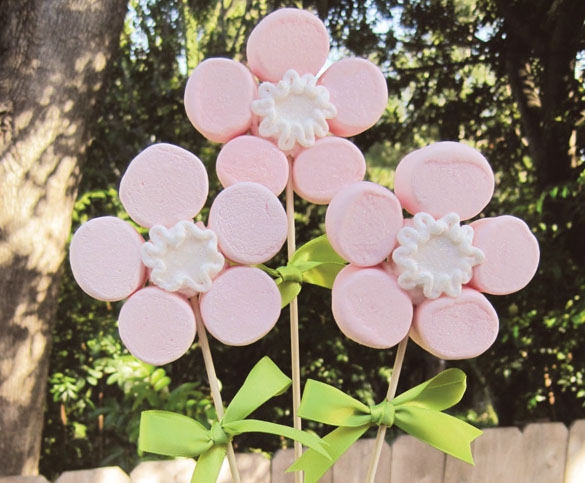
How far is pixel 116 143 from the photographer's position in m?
2.30

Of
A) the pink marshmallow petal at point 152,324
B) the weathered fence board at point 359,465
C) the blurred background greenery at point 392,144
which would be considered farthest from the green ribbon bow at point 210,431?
the blurred background greenery at point 392,144

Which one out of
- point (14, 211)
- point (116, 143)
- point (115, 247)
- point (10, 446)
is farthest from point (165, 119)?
point (115, 247)

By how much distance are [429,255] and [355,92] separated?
0.28 m

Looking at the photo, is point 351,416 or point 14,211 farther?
point 14,211

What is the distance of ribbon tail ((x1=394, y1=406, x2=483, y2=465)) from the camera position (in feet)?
2.75

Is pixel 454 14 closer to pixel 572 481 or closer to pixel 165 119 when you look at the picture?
pixel 165 119

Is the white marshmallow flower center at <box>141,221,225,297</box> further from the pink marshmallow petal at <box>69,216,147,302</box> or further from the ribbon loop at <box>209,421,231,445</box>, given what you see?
the ribbon loop at <box>209,421,231,445</box>

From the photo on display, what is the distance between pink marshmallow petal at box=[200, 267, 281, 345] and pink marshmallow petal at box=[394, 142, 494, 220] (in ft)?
0.77

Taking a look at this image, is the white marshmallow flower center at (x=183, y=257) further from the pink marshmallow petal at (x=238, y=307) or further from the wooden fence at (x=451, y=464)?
the wooden fence at (x=451, y=464)

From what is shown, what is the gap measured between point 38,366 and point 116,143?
3.41 ft

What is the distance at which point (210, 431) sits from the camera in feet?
2.72

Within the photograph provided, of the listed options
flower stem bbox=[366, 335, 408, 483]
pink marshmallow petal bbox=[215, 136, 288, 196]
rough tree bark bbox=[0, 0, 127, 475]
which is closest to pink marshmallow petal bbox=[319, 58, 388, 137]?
pink marshmallow petal bbox=[215, 136, 288, 196]

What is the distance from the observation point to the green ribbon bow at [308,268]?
87 centimetres

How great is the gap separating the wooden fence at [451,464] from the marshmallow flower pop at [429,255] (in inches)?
25.9
